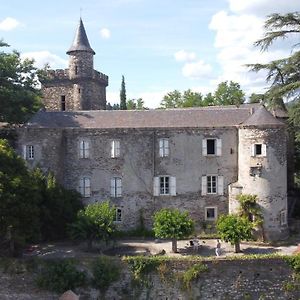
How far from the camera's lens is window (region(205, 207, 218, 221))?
118 feet

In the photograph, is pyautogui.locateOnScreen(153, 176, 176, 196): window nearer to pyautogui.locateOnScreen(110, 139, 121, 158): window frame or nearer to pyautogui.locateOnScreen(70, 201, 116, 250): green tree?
pyautogui.locateOnScreen(110, 139, 121, 158): window frame

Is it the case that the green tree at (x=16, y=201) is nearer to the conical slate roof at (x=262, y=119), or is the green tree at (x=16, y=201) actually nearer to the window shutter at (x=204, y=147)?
the window shutter at (x=204, y=147)

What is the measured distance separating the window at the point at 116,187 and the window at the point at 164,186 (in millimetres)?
2435

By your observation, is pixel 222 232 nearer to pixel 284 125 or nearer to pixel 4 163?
pixel 284 125

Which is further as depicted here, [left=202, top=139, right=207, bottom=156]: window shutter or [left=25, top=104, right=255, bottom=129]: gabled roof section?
[left=25, top=104, right=255, bottom=129]: gabled roof section

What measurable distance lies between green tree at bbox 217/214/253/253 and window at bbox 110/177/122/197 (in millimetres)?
8115

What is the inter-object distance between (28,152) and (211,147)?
12.5 metres

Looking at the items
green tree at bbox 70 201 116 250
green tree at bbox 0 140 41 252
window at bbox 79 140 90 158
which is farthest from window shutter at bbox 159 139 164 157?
green tree at bbox 0 140 41 252

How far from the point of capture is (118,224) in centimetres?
3625

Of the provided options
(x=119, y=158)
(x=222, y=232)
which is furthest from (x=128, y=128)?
(x=222, y=232)

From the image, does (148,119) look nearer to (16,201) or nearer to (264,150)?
(264,150)

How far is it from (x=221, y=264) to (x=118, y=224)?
437 inches

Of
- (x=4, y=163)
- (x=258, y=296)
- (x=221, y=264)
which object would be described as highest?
(x=4, y=163)

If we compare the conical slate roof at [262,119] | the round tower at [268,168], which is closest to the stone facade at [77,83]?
the conical slate roof at [262,119]
